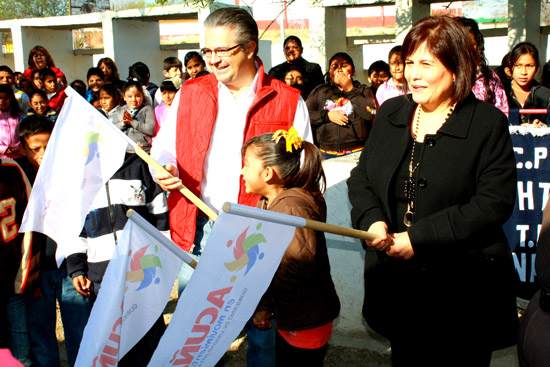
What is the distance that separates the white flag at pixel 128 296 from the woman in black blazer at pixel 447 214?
2.91 ft

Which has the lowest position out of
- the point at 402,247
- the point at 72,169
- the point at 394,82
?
the point at 402,247

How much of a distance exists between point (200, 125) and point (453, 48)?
148 centimetres

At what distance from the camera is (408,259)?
2.39 meters

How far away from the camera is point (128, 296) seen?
254 centimetres

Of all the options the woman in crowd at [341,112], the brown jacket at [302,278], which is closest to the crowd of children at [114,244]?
the brown jacket at [302,278]

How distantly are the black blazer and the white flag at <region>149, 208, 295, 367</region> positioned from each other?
1.49 ft

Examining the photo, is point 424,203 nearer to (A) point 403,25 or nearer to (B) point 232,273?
(B) point 232,273

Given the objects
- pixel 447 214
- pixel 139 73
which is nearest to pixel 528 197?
pixel 447 214

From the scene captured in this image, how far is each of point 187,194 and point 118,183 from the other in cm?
76

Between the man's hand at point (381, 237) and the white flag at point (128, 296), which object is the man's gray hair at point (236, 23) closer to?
the white flag at point (128, 296)

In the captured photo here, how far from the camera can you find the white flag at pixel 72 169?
3121mm

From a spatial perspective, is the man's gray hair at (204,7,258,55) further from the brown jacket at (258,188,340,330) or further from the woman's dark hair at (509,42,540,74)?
the woman's dark hair at (509,42,540,74)

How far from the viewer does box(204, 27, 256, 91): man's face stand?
3188 millimetres

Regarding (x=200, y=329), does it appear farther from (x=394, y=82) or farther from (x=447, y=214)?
(x=394, y=82)
